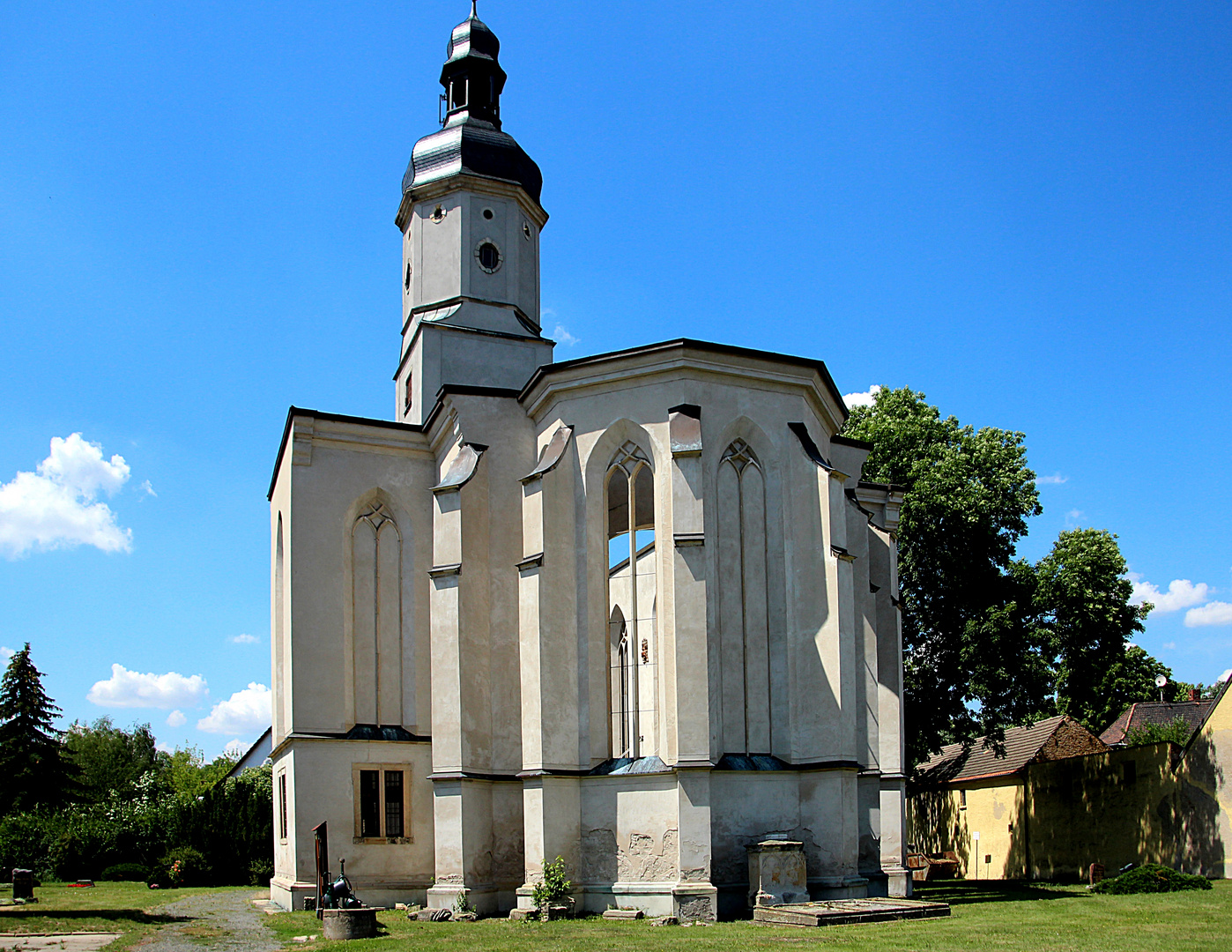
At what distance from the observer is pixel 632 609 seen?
20.7 metres

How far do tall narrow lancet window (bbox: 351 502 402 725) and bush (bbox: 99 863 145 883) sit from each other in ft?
42.6

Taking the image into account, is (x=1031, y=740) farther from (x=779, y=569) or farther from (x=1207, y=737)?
(x=779, y=569)

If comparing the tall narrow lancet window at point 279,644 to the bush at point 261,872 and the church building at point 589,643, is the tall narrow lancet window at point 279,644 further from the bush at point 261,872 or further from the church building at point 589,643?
the bush at point 261,872

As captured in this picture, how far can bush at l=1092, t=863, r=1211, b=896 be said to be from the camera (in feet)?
76.0

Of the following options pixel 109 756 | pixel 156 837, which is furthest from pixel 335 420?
pixel 109 756

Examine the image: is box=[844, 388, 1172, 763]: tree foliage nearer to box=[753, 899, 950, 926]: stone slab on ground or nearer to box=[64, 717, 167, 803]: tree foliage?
box=[753, 899, 950, 926]: stone slab on ground

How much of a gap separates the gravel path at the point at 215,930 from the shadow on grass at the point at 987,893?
13847mm

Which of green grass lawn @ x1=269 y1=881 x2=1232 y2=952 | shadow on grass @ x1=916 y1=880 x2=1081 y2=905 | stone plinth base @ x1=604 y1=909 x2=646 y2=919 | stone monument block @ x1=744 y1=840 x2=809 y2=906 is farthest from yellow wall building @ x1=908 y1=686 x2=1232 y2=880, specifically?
stone plinth base @ x1=604 y1=909 x2=646 y2=919

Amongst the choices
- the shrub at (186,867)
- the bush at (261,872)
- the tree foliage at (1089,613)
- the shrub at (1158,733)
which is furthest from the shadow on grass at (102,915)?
the shrub at (1158,733)

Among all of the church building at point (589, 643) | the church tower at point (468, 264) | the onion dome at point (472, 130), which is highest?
the onion dome at point (472, 130)

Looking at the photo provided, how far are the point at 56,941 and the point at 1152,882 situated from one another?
21488 mm

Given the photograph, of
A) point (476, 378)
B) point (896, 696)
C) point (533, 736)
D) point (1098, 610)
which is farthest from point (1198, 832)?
point (476, 378)

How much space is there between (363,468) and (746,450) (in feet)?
31.7

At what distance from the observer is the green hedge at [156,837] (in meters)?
31.7
